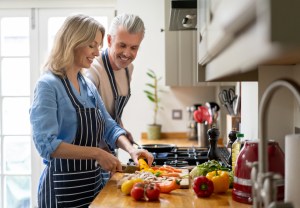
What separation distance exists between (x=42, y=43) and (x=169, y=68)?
1.24 metres

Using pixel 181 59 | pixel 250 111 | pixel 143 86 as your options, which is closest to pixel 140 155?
pixel 250 111

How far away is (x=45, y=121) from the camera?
1.90m

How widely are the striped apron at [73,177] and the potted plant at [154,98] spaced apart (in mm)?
2006

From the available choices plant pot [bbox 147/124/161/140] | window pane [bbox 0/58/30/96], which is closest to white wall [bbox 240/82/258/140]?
plant pot [bbox 147/124/161/140]

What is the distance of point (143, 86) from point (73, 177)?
7.41 feet

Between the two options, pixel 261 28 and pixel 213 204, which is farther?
pixel 213 204

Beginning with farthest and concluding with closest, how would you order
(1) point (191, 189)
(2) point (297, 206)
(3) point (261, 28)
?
(1) point (191, 189) < (2) point (297, 206) < (3) point (261, 28)

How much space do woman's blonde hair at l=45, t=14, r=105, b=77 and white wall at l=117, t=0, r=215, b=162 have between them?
2.09 m

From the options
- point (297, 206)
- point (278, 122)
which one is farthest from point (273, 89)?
point (278, 122)

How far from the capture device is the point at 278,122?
1.68m

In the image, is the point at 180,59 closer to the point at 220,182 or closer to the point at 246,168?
the point at 220,182

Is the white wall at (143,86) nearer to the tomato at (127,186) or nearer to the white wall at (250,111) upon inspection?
the white wall at (250,111)

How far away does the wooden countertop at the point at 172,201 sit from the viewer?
1.63 m

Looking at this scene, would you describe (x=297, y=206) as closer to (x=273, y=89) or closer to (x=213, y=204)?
(x=273, y=89)
